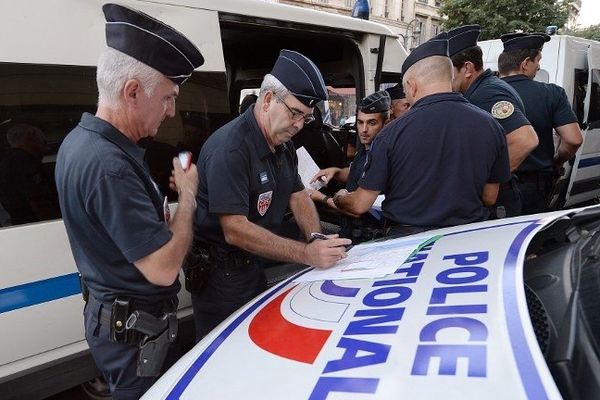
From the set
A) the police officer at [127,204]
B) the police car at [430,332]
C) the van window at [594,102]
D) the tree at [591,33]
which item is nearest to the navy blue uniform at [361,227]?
the police car at [430,332]

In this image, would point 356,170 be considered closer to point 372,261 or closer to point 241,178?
point 241,178

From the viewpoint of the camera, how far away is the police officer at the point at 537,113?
2.88 m

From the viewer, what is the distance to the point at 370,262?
4.73 feet

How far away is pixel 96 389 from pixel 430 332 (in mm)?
1936

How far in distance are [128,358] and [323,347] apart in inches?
A: 27.8

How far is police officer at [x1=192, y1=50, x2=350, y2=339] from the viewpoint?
1.60m

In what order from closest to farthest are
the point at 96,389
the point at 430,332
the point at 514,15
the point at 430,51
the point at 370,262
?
the point at 430,332 → the point at 370,262 → the point at 430,51 → the point at 96,389 → the point at 514,15

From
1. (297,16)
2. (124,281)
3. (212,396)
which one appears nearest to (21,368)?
(124,281)

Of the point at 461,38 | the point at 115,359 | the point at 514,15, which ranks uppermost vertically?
the point at 514,15

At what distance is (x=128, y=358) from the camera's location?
1.36 m

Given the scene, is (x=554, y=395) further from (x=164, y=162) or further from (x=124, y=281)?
(x=164, y=162)

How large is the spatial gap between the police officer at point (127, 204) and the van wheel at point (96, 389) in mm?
926

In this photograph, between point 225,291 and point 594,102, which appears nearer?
point 225,291

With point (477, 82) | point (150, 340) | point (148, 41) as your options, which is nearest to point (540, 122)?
point (477, 82)
